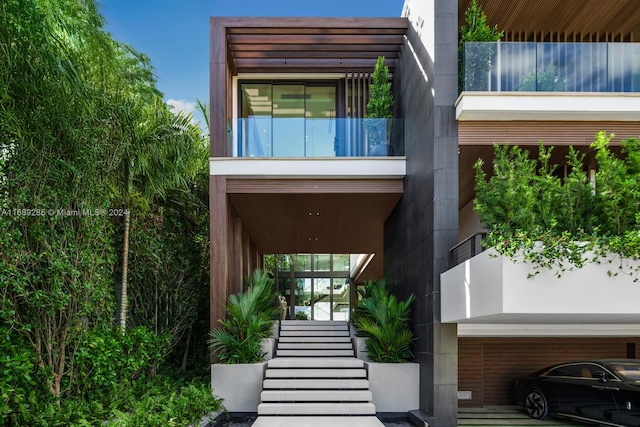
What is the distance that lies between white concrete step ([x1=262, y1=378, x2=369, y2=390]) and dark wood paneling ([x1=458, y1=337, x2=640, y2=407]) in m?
2.25

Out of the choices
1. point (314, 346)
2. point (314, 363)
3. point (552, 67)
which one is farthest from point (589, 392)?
point (314, 346)

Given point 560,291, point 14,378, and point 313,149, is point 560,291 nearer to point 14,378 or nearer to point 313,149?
point 313,149

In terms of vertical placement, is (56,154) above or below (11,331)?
above

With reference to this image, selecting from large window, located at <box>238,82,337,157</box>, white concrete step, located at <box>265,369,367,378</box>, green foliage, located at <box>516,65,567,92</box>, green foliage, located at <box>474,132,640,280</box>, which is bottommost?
white concrete step, located at <box>265,369,367,378</box>

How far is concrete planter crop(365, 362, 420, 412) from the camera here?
8.59 metres

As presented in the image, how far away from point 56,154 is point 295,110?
21.5 feet

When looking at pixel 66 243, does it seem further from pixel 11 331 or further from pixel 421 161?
pixel 421 161

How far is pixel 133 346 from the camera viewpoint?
8.77 m

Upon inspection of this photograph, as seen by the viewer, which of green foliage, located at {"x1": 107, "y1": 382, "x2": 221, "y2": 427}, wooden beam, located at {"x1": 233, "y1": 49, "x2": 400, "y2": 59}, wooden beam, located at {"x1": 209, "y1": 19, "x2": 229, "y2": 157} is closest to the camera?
green foliage, located at {"x1": 107, "y1": 382, "x2": 221, "y2": 427}

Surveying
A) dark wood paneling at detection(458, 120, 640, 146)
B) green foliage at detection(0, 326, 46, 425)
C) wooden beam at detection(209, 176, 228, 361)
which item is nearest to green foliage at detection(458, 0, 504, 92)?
dark wood paneling at detection(458, 120, 640, 146)

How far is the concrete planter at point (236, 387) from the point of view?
349 inches

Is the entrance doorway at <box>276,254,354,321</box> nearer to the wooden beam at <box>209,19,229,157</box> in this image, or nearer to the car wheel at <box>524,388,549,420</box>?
the wooden beam at <box>209,19,229,157</box>

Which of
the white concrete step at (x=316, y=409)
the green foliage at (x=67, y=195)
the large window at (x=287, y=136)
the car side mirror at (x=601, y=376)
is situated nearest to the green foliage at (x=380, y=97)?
the large window at (x=287, y=136)

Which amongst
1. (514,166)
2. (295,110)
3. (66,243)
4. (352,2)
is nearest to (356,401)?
(514,166)
